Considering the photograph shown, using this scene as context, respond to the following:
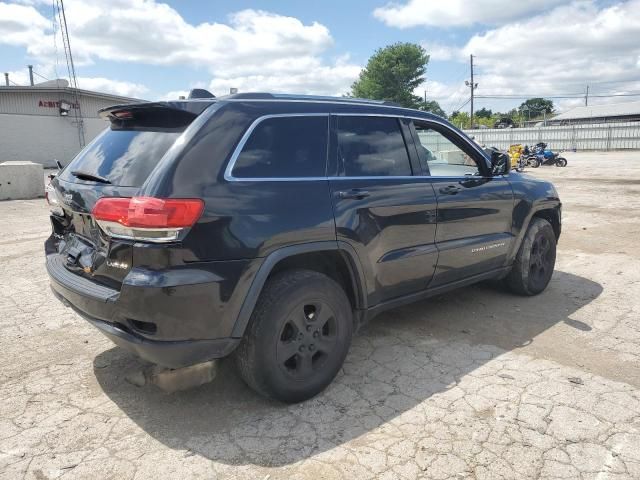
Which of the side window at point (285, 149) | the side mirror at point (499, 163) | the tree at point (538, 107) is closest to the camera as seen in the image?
the side window at point (285, 149)

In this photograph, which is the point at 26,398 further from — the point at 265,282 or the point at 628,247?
the point at 628,247

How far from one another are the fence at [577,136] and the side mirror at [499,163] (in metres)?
33.8

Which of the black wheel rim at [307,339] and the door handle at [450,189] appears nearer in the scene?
the black wheel rim at [307,339]

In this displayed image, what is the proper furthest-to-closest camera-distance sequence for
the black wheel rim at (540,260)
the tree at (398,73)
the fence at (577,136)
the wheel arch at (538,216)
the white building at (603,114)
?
the white building at (603,114)
the tree at (398,73)
the fence at (577,136)
the black wheel rim at (540,260)
the wheel arch at (538,216)

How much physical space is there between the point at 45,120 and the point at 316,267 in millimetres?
31147

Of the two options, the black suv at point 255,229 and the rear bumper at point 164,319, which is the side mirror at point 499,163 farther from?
the rear bumper at point 164,319

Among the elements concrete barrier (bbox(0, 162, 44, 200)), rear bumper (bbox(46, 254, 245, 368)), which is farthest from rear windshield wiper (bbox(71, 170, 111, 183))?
concrete barrier (bbox(0, 162, 44, 200))

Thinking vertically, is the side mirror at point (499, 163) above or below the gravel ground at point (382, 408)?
above

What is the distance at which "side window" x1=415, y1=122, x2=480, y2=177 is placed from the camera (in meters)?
3.96

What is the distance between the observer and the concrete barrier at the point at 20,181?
14086mm

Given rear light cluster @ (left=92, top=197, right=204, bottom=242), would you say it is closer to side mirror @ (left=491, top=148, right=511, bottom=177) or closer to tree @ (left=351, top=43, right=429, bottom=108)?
side mirror @ (left=491, top=148, right=511, bottom=177)

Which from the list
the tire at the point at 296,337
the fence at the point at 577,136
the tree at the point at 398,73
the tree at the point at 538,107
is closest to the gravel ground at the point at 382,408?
the tire at the point at 296,337

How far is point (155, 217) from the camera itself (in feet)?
8.18

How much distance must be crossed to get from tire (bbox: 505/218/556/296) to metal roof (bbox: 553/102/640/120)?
220ft
